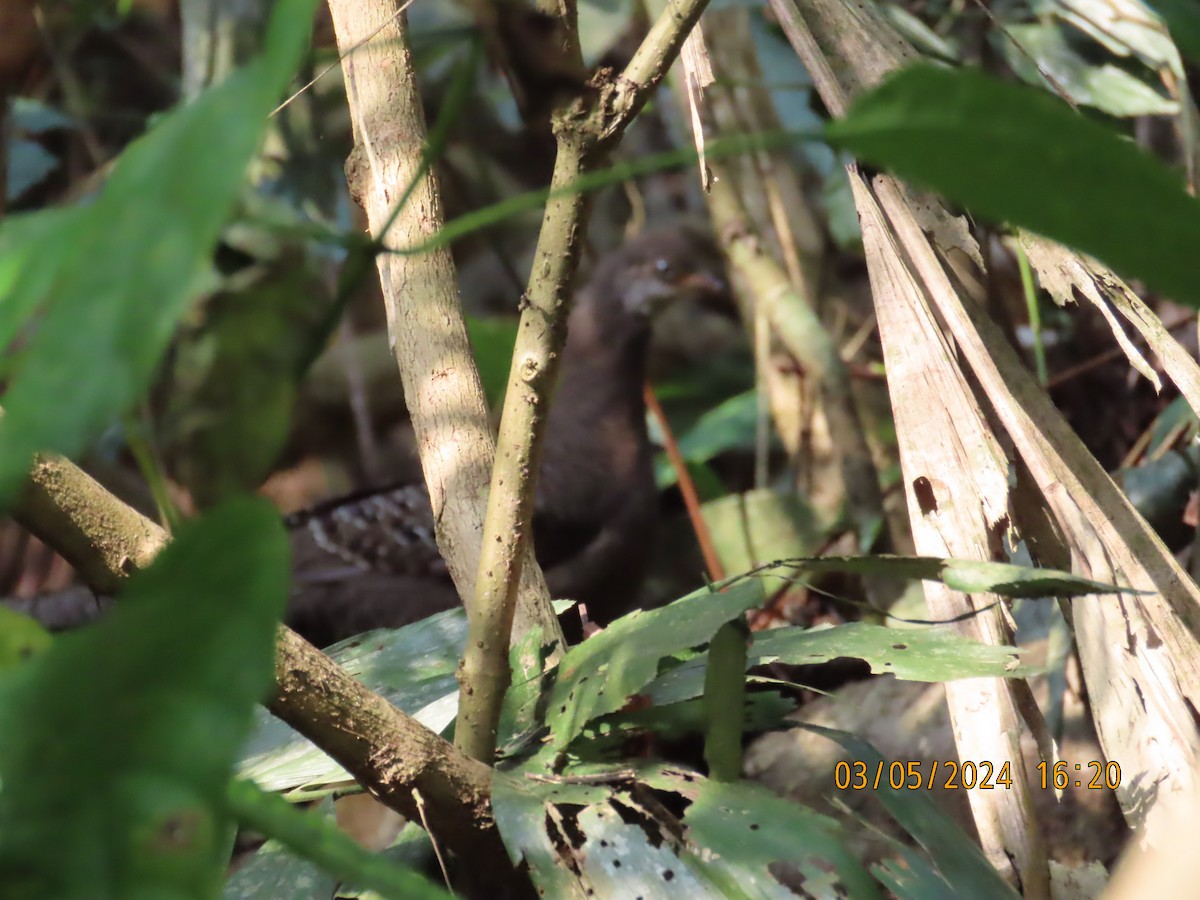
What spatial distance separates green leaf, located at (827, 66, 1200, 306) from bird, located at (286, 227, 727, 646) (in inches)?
78.4

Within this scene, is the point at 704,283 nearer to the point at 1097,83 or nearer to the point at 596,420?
the point at 596,420

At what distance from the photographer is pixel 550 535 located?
8.45 feet

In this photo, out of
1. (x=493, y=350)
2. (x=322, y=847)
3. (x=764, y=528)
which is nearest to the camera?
(x=322, y=847)

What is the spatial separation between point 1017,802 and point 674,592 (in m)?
1.93

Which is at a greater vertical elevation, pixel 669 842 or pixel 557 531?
pixel 669 842

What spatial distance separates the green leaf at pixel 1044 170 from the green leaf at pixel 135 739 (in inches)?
10.0

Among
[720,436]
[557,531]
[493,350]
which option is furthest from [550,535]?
[720,436]

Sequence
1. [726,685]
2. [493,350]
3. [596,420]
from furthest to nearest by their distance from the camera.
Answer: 1. [596,420]
2. [493,350]
3. [726,685]

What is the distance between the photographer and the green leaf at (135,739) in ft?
1.13

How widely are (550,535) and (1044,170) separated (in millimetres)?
2245

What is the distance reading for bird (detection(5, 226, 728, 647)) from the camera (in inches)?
97.3

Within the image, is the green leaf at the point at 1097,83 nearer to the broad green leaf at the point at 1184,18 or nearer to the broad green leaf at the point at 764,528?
the broad green leaf at the point at 764,528

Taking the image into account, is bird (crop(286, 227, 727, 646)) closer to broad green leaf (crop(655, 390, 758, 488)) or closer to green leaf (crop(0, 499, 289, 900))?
broad green leaf (crop(655, 390, 758, 488))

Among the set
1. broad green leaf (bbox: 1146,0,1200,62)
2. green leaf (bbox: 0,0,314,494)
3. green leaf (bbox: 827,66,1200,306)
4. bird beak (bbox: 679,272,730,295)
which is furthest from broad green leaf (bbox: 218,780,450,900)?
bird beak (bbox: 679,272,730,295)
